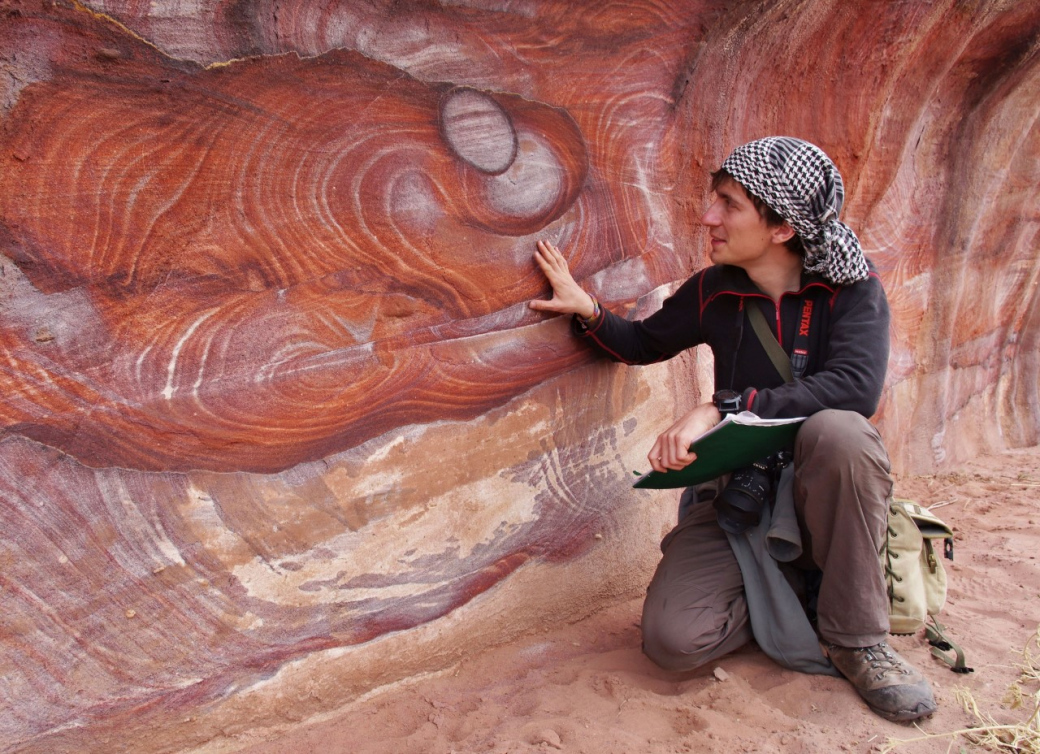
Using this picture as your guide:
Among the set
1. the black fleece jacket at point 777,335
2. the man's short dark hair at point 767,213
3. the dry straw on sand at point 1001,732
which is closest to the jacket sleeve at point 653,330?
the black fleece jacket at point 777,335

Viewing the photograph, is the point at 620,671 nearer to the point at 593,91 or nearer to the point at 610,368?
the point at 610,368

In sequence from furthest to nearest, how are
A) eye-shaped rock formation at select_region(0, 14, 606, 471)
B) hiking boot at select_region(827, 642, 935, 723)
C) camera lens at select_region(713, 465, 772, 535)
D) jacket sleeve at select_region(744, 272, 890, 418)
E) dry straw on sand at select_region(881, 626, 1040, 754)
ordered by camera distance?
camera lens at select_region(713, 465, 772, 535), jacket sleeve at select_region(744, 272, 890, 418), hiking boot at select_region(827, 642, 935, 723), dry straw on sand at select_region(881, 626, 1040, 754), eye-shaped rock formation at select_region(0, 14, 606, 471)

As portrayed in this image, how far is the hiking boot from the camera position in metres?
1.99

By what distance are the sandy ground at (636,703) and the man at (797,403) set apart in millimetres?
87

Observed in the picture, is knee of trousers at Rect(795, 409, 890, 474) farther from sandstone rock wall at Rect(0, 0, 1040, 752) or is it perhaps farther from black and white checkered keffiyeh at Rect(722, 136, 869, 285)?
sandstone rock wall at Rect(0, 0, 1040, 752)

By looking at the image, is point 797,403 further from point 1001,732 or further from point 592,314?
point 1001,732

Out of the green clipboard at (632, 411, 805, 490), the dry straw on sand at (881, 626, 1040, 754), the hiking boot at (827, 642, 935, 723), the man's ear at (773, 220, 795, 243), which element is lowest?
the dry straw on sand at (881, 626, 1040, 754)

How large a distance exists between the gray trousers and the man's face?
49cm

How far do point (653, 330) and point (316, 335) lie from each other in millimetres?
1021

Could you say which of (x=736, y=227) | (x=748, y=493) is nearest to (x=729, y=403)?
(x=748, y=493)

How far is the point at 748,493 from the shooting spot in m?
→ 2.23

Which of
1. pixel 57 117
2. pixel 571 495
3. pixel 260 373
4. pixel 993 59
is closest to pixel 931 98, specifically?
pixel 993 59

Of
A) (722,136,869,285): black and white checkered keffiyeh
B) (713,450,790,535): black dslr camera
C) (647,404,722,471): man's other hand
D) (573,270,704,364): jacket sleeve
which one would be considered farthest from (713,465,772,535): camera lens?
(722,136,869,285): black and white checkered keffiyeh

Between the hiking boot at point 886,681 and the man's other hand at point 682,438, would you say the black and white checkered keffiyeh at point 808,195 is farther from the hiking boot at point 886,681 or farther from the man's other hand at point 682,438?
the hiking boot at point 886,681
